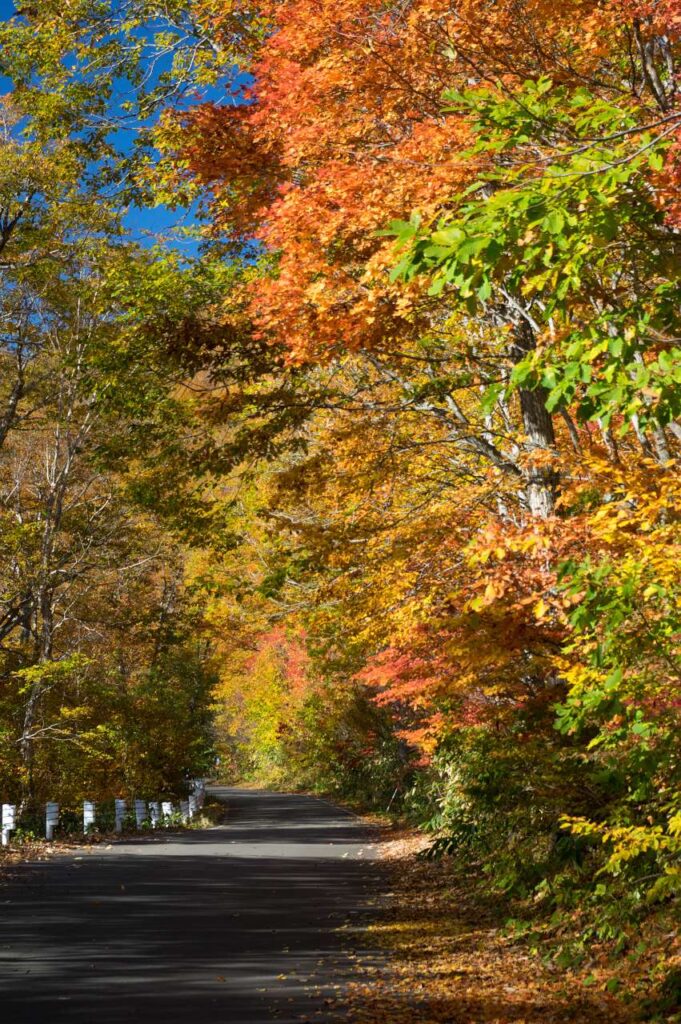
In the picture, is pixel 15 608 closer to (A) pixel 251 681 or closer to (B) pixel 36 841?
(B) pixel 36 841

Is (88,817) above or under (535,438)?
under

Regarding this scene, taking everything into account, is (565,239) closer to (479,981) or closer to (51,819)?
(479,981)

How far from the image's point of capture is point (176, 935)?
10.2 metres

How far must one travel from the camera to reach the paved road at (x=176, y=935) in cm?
733

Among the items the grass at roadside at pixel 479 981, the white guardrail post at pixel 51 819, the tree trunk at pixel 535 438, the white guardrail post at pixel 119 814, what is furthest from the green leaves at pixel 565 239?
the white guardrail post at pixel 119 814

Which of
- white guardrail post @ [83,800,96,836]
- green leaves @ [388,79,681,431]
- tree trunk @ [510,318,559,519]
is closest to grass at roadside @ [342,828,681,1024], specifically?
green leaves @ [388,79,681,431]

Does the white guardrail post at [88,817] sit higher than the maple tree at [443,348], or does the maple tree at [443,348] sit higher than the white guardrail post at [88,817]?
the maple tree at [443,348]

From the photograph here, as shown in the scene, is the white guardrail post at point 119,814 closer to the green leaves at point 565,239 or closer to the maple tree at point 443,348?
the maple tree at point 443,348

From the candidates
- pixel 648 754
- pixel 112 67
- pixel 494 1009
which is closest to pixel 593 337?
pixel 648 754

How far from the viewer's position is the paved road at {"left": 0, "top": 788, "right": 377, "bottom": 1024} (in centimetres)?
733

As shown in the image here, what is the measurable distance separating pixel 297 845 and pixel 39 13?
16.4 metres

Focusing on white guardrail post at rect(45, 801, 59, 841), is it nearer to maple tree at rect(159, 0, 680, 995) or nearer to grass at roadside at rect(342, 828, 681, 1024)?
maple tree at rect(159, 0, 680, 995)

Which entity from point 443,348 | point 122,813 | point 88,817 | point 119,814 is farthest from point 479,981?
point 122,813

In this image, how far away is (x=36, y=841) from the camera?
66.6 feet
